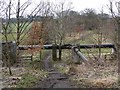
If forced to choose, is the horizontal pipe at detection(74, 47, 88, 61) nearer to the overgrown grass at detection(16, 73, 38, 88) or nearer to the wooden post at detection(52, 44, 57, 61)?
the wooden post at detection(52, 44, 57, 61)

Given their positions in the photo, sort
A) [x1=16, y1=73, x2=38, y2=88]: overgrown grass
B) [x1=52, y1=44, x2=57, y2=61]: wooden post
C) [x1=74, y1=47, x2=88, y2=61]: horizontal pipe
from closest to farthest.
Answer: [x1=16, y1=73, x2=38, y2=88]: overgrown grass → [x1=74, y1=47, x2=88, y2=61]: horizontal pipe → [x1=52, y1=44, x2=57, y2=61]: wooden post

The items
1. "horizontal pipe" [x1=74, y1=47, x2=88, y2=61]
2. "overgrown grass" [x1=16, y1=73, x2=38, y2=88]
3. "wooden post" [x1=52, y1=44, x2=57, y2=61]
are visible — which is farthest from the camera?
"wooden post" [x1=52, y1=44, x2=57, y2=61]

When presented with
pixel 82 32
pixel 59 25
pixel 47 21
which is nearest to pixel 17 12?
pixel 47 21

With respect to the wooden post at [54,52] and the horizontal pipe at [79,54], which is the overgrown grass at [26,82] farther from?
the wooden post at [54,52]

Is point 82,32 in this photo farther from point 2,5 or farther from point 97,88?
point 97,88

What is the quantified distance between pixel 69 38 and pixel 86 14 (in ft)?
14.1

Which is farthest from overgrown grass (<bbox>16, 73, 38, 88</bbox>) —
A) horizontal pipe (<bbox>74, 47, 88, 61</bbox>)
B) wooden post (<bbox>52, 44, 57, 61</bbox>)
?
wooden post (<bbox>52, 44, 57, 61</bbox>)

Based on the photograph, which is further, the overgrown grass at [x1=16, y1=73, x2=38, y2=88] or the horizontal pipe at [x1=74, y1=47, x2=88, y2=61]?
the horizontal pipe at [x1=74, y1=47, x2=88, y2=61]

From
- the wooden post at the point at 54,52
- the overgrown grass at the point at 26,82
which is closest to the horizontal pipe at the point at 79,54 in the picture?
the wooden post at the point at 54,52

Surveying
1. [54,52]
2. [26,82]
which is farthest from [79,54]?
[26,82]

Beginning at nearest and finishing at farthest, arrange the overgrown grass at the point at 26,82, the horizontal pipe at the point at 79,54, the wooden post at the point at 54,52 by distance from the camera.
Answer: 1. the overgrown grass at the point at 26,82
2. the horizontal pipe at the point at 79,54
3. the wooden post at the point at 54,52

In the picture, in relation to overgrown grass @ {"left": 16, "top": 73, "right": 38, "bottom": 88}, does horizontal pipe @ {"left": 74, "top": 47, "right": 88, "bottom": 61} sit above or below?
above

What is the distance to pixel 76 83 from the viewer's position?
784 cm

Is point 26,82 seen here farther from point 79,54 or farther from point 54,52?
point 54,52
